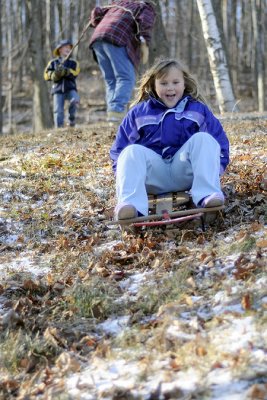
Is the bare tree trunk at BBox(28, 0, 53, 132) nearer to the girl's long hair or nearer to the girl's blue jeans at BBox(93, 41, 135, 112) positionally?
the girl's blue jeans at BBox(93, 41, 135, 112)

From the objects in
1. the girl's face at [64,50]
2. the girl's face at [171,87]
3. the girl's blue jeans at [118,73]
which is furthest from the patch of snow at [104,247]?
the girl's face at [64,50]

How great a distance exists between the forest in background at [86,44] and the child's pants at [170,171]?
11.5m

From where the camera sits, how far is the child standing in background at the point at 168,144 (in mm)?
4289

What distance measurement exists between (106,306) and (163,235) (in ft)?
3.67

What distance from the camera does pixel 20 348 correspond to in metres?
3.05

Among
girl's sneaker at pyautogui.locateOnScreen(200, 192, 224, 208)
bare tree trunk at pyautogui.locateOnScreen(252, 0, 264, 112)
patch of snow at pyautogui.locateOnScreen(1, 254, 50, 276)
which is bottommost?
patch of snow at pyautogui.locateOnScreen(1, 254, 50, 276)

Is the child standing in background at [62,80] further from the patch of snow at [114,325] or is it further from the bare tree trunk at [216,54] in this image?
the patch of snow at [114,325]

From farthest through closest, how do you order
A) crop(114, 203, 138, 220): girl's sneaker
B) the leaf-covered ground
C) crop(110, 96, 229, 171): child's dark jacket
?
1. crop(110, 96, 229, 171): child's dark jacket
2. crop(114, 203, 138, 220): girl's sneaker
3. the leaf-covered ground

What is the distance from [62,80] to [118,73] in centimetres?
226

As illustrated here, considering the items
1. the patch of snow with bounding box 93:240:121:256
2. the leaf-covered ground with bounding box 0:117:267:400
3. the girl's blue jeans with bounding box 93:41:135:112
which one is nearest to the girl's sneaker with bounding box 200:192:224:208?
the leaf-covered ground with bounding box 0:117:267:400

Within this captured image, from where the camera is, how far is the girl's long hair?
478 centimetres

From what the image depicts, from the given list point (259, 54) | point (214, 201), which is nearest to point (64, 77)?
point (214, 201)

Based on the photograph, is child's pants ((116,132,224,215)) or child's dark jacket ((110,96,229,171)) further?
child's dark jacket ((110,96,229,171))

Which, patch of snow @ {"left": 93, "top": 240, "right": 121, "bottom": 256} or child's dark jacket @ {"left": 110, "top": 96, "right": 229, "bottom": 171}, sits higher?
child's dark jacket @ {"left": 110, "top": 96, "right": 229, "bottom": 171}
